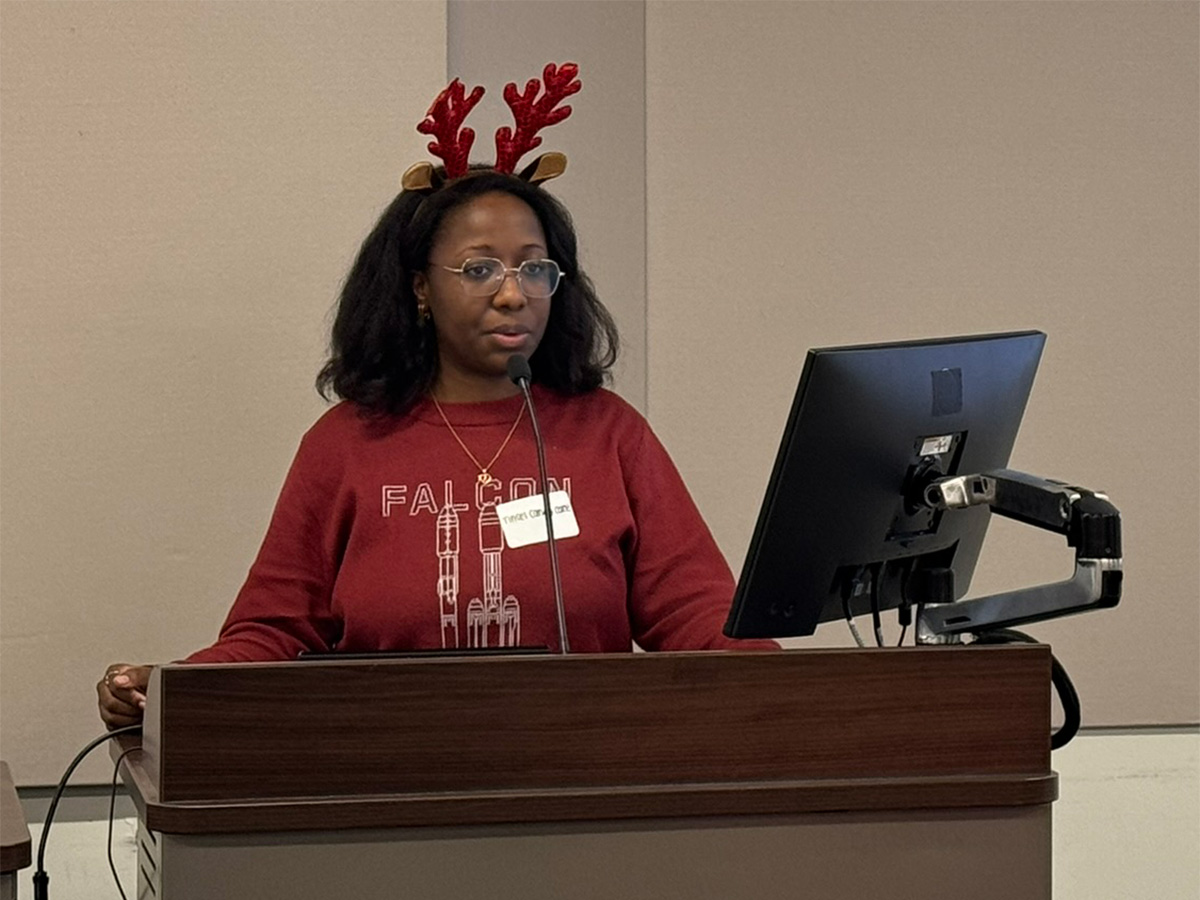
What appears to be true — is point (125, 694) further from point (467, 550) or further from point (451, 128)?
point (451, 128)

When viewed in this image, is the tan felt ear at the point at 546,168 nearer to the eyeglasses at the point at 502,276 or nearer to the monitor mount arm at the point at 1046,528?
the eyeglasses at the point at 502,276

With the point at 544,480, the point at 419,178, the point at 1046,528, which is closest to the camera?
the point at 1046,528

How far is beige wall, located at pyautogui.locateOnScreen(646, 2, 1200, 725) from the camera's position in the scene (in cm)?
301

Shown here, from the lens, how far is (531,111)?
2.51 meters

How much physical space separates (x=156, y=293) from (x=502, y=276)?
0.74 m

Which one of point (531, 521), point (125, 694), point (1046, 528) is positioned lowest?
point (125, 694)

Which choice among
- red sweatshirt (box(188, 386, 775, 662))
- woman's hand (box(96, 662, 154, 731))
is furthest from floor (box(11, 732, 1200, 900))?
woman's hand (box(96, 662, 154, 731))

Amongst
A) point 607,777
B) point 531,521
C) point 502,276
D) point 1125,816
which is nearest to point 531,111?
point 502,276

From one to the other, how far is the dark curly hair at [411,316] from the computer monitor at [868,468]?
2.77 ft

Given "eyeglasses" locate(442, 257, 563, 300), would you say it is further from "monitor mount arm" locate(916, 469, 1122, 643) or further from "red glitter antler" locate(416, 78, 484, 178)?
"monitor mount arm" locate(916, 469, 1122, 643)

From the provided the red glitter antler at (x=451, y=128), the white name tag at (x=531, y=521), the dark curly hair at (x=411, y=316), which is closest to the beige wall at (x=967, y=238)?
the dark curly hair at (x=411, y=316)

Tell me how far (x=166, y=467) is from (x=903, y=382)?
1.56m

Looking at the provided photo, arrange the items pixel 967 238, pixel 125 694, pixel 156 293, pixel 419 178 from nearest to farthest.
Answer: pixel 125 694 < pixel 419 178 < pixel 156 293 < pixel 967 238

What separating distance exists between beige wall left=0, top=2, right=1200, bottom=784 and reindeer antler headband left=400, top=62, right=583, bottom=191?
1.24 ft
